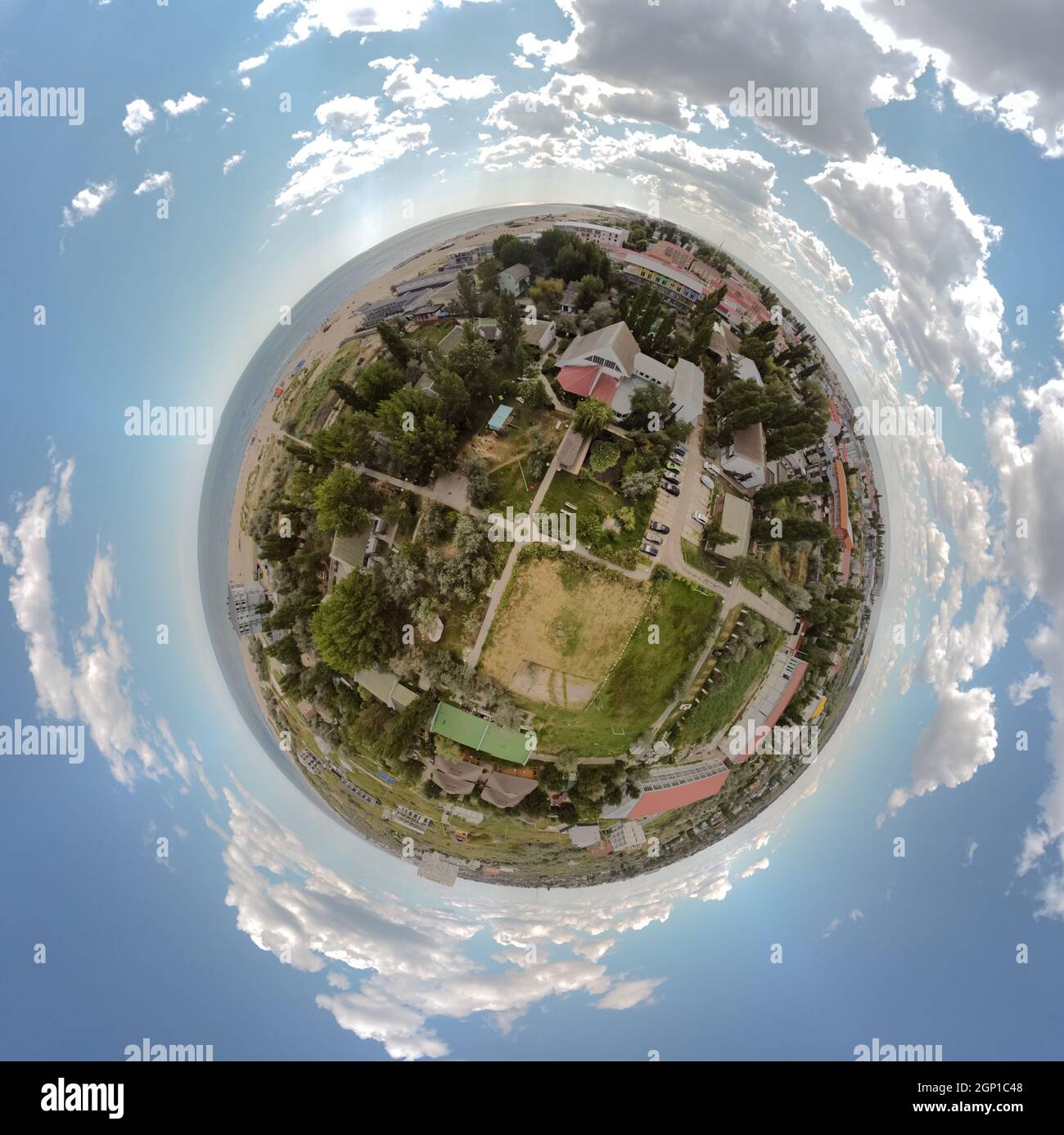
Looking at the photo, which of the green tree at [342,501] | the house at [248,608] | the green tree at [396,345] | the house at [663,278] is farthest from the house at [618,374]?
the house at [248,608]

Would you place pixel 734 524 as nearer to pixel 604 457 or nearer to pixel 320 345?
pixel 604 457

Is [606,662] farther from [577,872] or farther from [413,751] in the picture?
[577,872]

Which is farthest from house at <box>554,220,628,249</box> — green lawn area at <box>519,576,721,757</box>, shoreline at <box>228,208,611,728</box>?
green lawn area at <box>519,576,721,757</box>

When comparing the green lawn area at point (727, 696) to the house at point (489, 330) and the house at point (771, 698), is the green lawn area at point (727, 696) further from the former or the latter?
the house at point (489, 330)

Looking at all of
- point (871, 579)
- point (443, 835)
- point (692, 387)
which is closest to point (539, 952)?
point (443, 835)

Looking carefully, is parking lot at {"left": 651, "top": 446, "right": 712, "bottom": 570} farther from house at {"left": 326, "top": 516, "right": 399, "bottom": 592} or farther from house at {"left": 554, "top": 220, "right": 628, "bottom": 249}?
house at {"left": 554, "top": 220, "right": 628, "bottom": 249}

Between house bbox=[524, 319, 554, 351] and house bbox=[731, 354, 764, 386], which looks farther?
house bbox=[731, 354, 764, 386]
